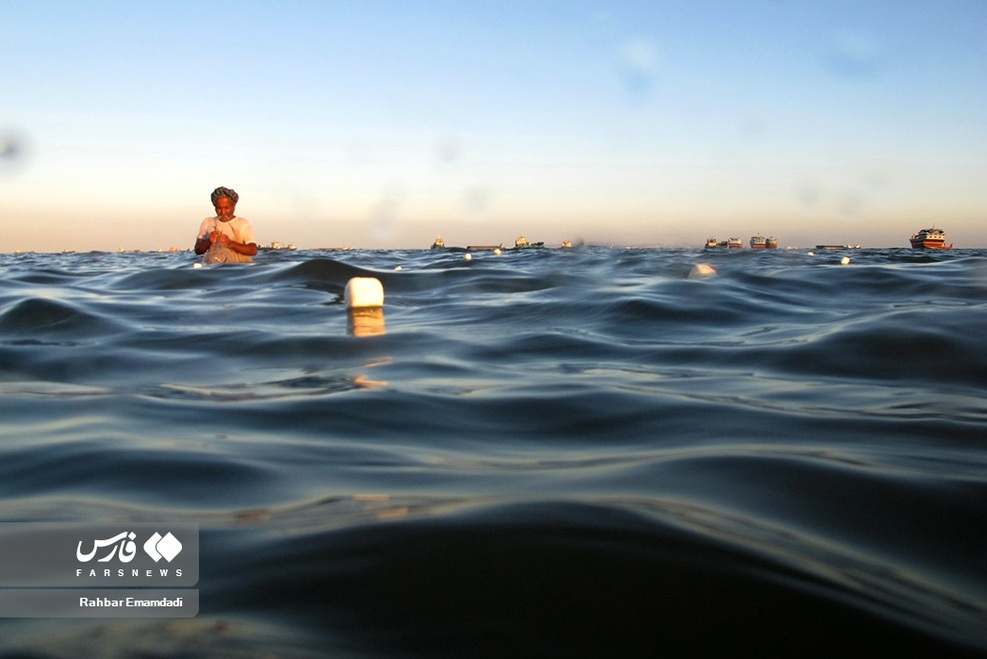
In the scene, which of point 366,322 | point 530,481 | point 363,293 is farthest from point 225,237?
point 530,481

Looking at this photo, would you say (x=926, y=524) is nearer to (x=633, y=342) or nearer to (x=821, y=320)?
(x=633, y=342)

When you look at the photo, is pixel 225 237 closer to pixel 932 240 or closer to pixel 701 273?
pixel 701 273

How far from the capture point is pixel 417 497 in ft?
7.57

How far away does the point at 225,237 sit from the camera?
12734mm

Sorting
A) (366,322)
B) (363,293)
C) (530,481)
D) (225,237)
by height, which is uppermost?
(225,237)

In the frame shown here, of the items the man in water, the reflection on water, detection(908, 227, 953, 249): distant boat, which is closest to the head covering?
the man in water

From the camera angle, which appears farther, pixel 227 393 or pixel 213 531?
pixel 227 393

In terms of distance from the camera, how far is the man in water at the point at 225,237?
12.5 metres

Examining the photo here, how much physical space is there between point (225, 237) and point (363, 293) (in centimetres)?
637

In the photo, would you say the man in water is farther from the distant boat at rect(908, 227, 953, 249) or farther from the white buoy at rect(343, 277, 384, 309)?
the distant boat at rect(908, 227, 953, 249)

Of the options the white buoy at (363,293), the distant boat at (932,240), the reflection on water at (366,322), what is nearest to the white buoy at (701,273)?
the reflection on water at (366,322)

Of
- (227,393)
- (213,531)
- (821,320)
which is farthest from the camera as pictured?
(821,320)

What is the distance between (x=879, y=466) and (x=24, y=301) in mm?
7201

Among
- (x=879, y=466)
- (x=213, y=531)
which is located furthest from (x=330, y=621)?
(x=879, y=466)
